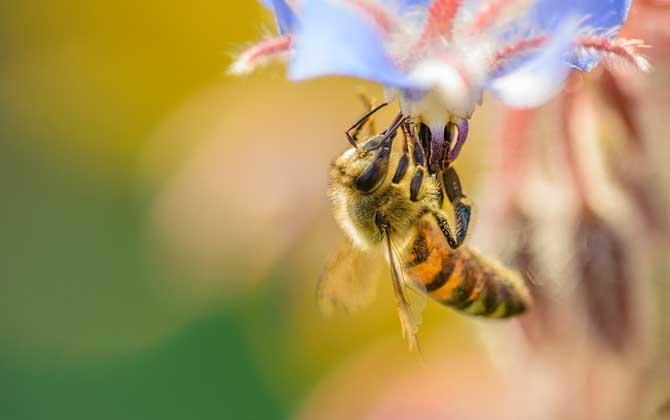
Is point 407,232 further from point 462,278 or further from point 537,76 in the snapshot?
point 537,76

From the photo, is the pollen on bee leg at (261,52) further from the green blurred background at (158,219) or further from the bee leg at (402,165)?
the green blurred background at (158,219)

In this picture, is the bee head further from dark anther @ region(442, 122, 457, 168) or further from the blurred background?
the blurred background

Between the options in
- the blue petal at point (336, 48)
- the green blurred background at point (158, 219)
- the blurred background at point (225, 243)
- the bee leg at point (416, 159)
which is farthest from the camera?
the green blurred background at point (158, 219)

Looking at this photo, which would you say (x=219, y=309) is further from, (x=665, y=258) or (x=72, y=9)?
(x=665, y=258)

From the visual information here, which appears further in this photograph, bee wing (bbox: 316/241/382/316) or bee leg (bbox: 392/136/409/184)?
bee wing (bbox: 316/241/382/316)

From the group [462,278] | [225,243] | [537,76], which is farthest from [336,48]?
[225,243]

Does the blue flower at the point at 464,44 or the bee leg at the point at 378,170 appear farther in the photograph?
the bee leg at the point at 378,170

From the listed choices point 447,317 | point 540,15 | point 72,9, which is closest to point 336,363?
point 447,317

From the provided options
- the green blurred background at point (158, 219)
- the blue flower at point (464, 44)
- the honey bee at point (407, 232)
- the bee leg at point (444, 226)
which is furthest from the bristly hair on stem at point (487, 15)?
the green blurred background at point (158, 219)

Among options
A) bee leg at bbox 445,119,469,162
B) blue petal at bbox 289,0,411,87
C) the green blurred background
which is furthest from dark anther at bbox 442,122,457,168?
the green blurred background
